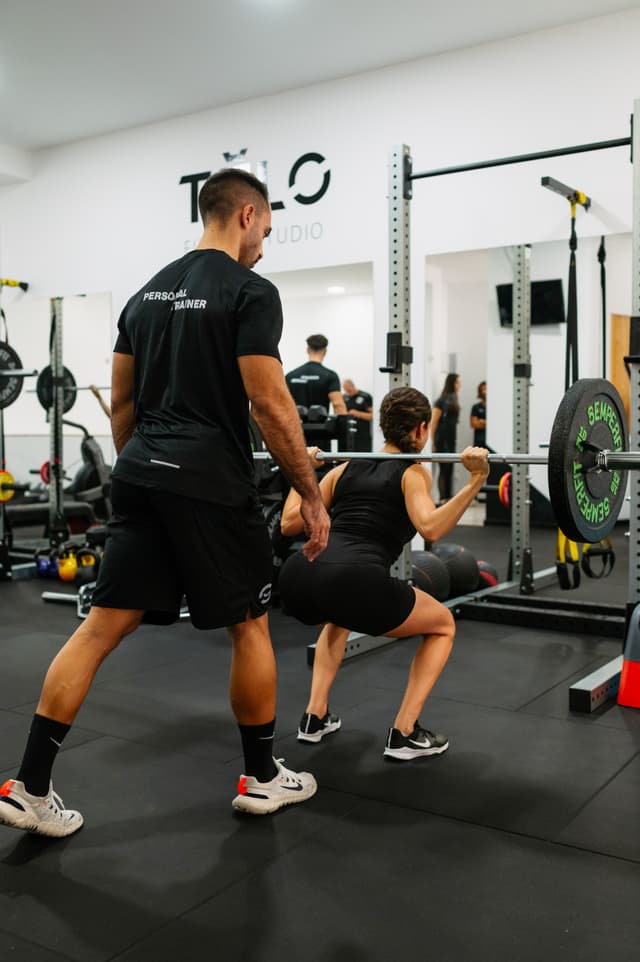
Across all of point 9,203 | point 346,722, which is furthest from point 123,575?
point 9,203

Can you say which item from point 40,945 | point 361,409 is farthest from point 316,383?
point 40,945

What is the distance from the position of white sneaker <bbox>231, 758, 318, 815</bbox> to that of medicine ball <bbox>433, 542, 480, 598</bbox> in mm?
2405

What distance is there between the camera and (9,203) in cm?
754

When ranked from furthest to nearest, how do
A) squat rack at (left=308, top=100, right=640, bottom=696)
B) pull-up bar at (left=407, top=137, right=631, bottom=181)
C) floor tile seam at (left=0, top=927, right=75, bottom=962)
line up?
1. pull-up bar at (left=407, top=137, right=631, bottom=181)
2. squat rack at (left=308, top=100, right=640, bottom=696)
3. floor tile seam at (left=0, top=927, right=75, bottom=962)

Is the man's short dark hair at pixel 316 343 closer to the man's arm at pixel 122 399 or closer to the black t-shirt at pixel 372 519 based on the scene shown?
the black t-shirt at pixel 372 519

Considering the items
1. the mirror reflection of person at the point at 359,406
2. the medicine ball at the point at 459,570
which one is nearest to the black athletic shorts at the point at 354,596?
the medicine ball at the point at 459,570

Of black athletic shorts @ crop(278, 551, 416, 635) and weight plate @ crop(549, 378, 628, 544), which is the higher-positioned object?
weight plate @ crop(549, 378, 628, 544)

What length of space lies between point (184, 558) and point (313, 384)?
3522 mm

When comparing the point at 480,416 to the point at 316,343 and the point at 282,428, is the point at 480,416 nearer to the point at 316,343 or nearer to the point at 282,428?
the point at 316,343

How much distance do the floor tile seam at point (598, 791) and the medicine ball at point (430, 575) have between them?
5.83 feet

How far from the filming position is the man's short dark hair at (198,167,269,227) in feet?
6.23

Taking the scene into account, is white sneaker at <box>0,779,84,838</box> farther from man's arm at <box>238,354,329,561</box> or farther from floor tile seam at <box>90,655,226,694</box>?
floor tile seam at <box>90,655,226,694</box>

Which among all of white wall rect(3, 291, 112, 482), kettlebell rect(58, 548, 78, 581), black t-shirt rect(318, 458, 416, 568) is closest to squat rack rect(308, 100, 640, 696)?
black t-shirt rect(318, 458, 416, 568)

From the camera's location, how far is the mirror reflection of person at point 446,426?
27.0ft
